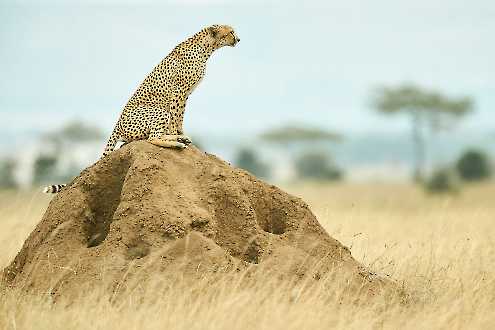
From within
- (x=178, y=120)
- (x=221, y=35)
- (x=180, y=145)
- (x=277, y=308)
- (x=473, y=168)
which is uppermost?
(x=473, y=168)

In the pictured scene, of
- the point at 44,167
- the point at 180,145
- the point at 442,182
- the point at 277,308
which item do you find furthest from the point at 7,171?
the point at 277,308

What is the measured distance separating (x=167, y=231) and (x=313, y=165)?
1813 inches

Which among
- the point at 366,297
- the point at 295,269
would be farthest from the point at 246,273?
the point at 366,297

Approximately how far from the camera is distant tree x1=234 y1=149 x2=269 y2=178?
49.6m

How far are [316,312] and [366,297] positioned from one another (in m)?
0.92

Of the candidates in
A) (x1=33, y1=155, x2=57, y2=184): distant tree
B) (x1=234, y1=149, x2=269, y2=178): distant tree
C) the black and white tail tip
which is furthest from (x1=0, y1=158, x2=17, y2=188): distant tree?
the black and white tail tip

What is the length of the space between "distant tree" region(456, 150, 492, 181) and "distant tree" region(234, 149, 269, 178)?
1355 centimetres

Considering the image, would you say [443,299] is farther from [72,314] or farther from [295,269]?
[72,314]

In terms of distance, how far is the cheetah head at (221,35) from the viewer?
777 centimetres

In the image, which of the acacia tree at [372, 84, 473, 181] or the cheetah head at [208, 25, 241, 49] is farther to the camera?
the acacia tree at [372, 84, 473, 181]

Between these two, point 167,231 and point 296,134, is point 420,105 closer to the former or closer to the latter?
point 296,134

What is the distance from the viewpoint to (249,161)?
50.2 metres

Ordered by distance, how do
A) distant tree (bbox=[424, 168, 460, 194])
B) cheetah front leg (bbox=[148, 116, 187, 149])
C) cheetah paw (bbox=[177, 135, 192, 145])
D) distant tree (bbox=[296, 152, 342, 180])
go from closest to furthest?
cheetah front leg (bbox=[148, 116, 187, 149]), cheetah paw (bbox=[177, 135, 192, 145]), distant tree (bbox=[424, 168, 460, 194]), distant tree (bbox=[296, 152, 342, 180])

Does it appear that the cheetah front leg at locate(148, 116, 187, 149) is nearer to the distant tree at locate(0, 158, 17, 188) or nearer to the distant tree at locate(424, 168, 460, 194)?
the distant tree at locate(424, 168, 460, 194)
